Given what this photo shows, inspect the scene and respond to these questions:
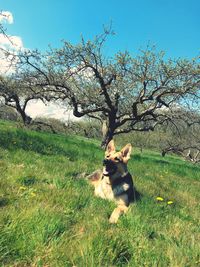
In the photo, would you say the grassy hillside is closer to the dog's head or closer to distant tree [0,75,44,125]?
the dog's head

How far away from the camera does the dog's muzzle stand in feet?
22.9

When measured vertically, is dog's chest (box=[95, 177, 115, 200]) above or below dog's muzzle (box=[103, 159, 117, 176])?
below

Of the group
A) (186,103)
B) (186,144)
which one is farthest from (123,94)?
(186,144)

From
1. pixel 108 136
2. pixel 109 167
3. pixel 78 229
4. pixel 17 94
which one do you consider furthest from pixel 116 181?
pixel 17 94

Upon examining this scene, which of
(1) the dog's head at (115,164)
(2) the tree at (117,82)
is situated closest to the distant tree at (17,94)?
(2) the tree at (117,82)

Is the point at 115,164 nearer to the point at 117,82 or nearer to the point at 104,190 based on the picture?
the point at 104,190

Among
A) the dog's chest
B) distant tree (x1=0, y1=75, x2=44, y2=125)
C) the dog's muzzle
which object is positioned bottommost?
the dog's chest

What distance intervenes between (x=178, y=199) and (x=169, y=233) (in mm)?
3672

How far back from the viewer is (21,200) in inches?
183

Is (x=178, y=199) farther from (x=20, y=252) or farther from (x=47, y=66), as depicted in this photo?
(x=47, y=66)

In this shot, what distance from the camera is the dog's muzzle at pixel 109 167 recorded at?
6971 mm

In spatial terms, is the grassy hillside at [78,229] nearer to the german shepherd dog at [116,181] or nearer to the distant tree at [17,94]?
the german shepherd dog at [116,181]

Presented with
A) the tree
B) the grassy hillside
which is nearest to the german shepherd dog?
the grassy hillside

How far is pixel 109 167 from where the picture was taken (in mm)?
7035
